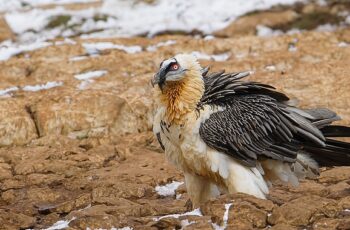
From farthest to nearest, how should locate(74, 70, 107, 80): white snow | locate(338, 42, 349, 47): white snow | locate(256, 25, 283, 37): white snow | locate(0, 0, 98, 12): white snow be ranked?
locate(0, 0, 98, 12): white snow → locate(256, 25, 283, 37): white snow → locate(338, 42, 349, 47): white snow → locate(74, 70, 107, 80): white snow

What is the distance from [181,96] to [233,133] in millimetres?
693

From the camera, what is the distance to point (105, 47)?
15586mm

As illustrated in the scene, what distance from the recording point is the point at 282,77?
13438mm

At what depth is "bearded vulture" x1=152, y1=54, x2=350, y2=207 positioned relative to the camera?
836 cm

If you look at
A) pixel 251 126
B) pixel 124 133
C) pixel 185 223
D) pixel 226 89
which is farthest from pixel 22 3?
pixel 185 223

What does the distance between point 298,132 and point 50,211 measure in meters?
2.91

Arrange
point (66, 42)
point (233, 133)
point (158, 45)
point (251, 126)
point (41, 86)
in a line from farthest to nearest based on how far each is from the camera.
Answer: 1. point (66, 42)
2. point (158, 45)
3. point (41, 86)
4. point (251, 126)
5. point (233, 133)

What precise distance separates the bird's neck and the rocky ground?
1.04 meters

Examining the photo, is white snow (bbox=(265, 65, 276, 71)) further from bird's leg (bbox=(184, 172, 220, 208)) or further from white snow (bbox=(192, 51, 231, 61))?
bird's leg (bbox=(184, 172, 220, 208))

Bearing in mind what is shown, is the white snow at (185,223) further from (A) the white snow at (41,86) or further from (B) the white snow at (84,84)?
Result: (A) the white snow at (41,86)

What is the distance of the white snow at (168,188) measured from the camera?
9906 mm

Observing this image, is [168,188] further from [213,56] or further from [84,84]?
[213,56]

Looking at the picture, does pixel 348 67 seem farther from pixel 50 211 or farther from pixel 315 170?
pixel 50 211

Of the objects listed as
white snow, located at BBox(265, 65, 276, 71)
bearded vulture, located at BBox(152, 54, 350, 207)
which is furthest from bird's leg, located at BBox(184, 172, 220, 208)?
white snow, located at BBox(265, 65, 276, 71)
